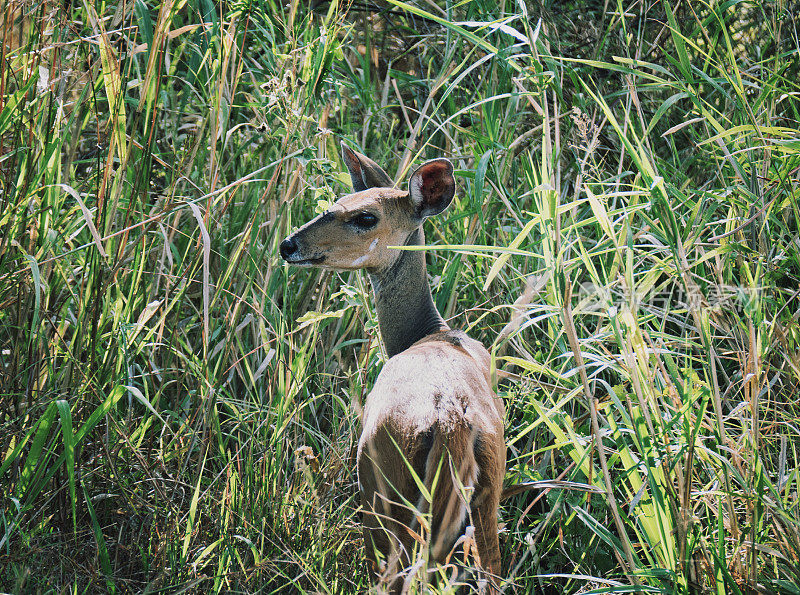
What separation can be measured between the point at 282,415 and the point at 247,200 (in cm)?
106

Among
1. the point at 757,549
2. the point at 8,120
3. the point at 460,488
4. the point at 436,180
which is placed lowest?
the point at 757,549

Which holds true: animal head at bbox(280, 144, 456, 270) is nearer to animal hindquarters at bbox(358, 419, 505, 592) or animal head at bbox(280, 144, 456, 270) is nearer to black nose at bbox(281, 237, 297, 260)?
black nose at bbox(281, 237, 297, 260)

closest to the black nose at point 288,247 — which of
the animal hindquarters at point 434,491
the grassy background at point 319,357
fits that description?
the grassy background at point 319,357

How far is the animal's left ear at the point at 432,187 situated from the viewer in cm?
287

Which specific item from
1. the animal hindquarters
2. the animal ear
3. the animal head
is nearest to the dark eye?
the animal head

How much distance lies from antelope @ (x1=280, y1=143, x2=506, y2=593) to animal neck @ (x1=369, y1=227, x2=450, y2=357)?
6.2 inches

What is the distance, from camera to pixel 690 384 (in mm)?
2219

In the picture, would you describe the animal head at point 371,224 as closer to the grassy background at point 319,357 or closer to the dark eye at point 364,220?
the dark eye at point 364,220

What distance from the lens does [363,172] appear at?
3133mm

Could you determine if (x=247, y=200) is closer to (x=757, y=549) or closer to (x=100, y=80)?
(x=100, y=80)

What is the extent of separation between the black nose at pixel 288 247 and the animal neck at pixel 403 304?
353 mm

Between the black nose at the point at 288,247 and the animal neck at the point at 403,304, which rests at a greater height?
the black nose at the point at 288,247

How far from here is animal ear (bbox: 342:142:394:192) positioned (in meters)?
3.11

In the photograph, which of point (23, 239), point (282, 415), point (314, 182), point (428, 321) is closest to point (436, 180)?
point (428, 321)
